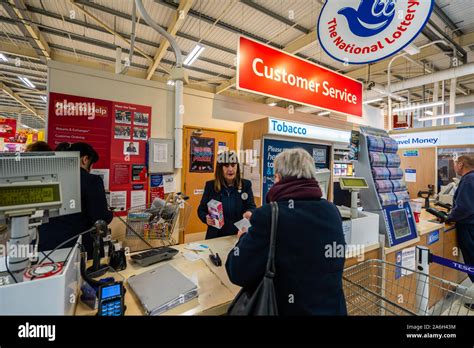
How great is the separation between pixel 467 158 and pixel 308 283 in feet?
12.0

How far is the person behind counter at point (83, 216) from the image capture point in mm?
1761

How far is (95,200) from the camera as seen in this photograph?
187 cm

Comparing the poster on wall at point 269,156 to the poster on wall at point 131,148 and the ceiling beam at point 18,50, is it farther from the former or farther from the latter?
the ceiling beam at point 18,50

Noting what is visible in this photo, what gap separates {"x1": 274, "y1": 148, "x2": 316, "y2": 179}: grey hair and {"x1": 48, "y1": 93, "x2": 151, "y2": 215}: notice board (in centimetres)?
203

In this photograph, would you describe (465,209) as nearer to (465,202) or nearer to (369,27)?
(465,202)

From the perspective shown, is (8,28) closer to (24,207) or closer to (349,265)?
(24,207)

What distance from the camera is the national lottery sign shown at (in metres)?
1.89

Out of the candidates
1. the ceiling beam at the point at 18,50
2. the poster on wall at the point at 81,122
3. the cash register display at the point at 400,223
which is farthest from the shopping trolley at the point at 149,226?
the ceiling beam at the point at 18,50

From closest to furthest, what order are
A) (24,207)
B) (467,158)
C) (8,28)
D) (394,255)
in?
1. (24,207)
2. (394,255)
3. (467,158)
4. (8,28)

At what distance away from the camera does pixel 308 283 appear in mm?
→ 1100

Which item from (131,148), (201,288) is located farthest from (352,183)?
(131,148)

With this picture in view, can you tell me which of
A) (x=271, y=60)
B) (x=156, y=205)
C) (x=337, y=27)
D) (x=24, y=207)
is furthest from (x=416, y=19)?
(x=24, y=207)

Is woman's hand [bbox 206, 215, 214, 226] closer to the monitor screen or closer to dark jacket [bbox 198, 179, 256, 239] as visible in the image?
dark jacket [bbox 198, 179, 256, 239]

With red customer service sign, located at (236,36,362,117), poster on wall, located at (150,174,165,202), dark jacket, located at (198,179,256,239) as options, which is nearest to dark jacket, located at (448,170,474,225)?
red customer service sign, located at (236,36,362,117)
